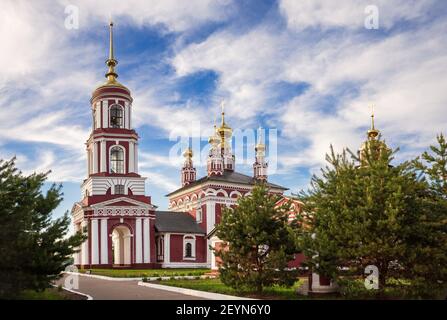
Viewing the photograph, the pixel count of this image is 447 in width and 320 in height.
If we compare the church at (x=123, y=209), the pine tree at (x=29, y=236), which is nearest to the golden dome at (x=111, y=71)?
the church at (x=123, y=209)

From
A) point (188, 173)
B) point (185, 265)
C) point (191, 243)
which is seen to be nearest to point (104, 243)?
point (185, 265)

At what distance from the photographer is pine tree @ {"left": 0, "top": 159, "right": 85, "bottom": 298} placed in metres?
16.6

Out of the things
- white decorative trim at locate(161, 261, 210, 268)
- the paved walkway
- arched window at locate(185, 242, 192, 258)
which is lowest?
white decorative trim at locate(161, 261, 210, 268)

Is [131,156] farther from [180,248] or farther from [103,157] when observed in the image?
[180,248]

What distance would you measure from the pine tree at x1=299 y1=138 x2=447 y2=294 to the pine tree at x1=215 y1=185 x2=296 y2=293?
1.87m

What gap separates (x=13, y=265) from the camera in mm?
16734

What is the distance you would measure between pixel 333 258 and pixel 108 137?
31.8m

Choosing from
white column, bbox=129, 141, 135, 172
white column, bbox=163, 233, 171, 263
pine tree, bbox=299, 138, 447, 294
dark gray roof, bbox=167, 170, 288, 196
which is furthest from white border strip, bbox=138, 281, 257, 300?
dark gray roof, bbox=167, 170, 288, 196

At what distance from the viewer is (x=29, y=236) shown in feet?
58.5

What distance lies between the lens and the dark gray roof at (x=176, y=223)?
51.3 m

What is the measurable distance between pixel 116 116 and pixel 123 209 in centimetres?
858

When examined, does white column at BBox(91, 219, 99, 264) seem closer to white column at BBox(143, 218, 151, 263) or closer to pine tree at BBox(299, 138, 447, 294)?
white column at BBox(143, 218, 151, 263)

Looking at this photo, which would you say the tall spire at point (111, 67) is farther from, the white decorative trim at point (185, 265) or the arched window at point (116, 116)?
the white decorative trim at point (185, 265)
